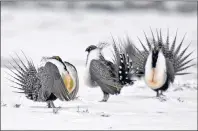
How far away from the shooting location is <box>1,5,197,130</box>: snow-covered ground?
290 centimetres

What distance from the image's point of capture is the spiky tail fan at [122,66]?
2.99 m

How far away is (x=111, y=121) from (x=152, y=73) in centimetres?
35

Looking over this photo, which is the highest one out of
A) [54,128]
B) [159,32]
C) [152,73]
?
[159,32]

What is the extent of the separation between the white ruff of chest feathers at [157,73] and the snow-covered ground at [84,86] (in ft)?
0.15

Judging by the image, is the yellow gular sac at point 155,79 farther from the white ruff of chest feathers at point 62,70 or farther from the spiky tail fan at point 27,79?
the spiky tail fan at point 27,79

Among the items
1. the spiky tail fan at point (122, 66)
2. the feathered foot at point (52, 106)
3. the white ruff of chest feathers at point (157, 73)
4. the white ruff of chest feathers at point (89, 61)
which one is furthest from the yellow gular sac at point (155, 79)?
the feathered foot at point (52, 106)

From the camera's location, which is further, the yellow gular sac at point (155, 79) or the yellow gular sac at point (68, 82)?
the yellow gular sac at point (155, 79)

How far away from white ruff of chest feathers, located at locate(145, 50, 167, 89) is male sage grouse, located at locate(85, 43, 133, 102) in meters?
0.12

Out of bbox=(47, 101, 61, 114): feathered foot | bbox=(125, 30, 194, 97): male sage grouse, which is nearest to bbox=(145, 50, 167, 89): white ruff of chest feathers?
bbox=(125, 30, 194, 97): male sage grouse

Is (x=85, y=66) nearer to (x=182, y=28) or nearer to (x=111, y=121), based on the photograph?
(x=111, y=121)

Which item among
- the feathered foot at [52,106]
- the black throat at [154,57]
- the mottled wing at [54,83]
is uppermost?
the black throat at [154,57]

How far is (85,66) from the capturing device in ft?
9.80

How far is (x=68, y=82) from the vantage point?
296 centimetres

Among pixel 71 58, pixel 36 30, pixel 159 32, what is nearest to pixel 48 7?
pixel 36 30
